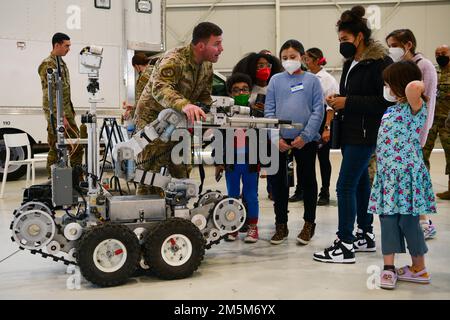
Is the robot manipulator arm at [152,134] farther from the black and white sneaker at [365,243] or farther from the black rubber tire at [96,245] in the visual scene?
the black and white sneaker at [365,243]

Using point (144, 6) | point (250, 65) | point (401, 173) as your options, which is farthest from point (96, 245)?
point (144, 6)

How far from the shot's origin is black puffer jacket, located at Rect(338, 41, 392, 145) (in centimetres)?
392

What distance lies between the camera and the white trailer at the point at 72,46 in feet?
27.6

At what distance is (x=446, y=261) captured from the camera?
4137mm

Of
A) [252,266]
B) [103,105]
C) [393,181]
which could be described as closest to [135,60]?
[103,105]

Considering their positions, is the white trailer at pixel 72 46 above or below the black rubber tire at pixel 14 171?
above

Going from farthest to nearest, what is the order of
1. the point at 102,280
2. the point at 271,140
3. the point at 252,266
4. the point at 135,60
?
the point at 135,60 → the point at 271,140 → the point at 252,266 → the point at 102,280

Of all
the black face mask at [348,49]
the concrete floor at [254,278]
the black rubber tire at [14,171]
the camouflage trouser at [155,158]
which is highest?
the black face mask at [348,49]

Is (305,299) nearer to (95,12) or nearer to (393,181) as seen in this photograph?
(393,181)

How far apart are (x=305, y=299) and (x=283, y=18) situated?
14840mm

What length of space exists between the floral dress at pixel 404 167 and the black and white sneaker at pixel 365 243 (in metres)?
1.04

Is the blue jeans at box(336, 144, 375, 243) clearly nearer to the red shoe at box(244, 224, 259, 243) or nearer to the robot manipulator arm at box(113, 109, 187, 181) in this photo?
the red shoe at box(244, 224, 259, 243)

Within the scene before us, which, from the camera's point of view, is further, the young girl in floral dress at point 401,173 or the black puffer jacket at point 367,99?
the black puffer jacket at point 367,99

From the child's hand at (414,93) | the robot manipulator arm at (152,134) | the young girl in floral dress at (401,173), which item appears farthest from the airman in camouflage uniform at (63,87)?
the child's hand at (414,93)
